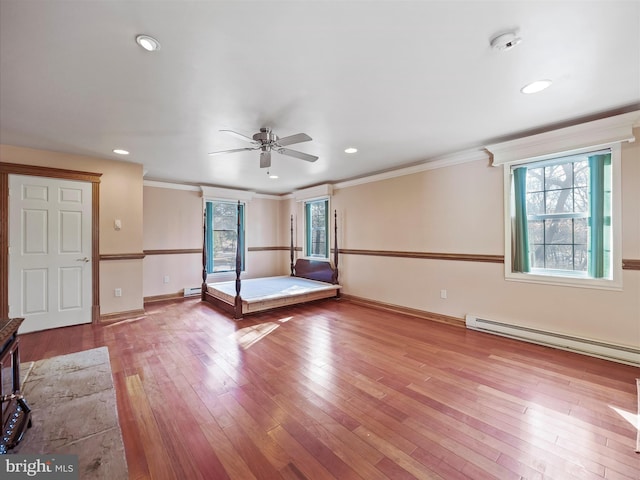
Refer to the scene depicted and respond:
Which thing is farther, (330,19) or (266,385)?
(266,385)

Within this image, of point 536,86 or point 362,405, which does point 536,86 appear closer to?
point 536,86

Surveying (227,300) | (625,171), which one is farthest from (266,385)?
(625,171)

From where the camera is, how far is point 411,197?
14.0 ft

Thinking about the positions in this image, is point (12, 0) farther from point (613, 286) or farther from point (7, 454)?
point (613, 286)

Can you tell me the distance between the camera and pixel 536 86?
209 cm

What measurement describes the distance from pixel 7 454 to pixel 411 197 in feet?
15.1

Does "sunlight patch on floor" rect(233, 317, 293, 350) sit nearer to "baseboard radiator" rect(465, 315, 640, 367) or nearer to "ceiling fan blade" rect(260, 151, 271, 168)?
"ceiling fan blade" rect(260, 151, 271, 168)

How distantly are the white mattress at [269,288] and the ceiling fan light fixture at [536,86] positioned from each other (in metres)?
3.85

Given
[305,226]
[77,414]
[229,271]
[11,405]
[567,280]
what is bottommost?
[77,414]

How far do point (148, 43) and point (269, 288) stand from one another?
4.04 meters

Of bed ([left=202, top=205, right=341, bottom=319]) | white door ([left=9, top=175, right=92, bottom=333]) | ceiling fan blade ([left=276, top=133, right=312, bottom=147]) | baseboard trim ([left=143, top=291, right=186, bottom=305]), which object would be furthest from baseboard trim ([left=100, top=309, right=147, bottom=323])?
ceiling fan blade ([left=276, top=133, right=312, bottom=147])

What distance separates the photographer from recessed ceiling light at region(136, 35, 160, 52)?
153 cm

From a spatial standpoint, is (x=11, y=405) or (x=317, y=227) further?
(x=317, y=227)

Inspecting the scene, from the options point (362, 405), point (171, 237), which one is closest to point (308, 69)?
point (362, 405)
